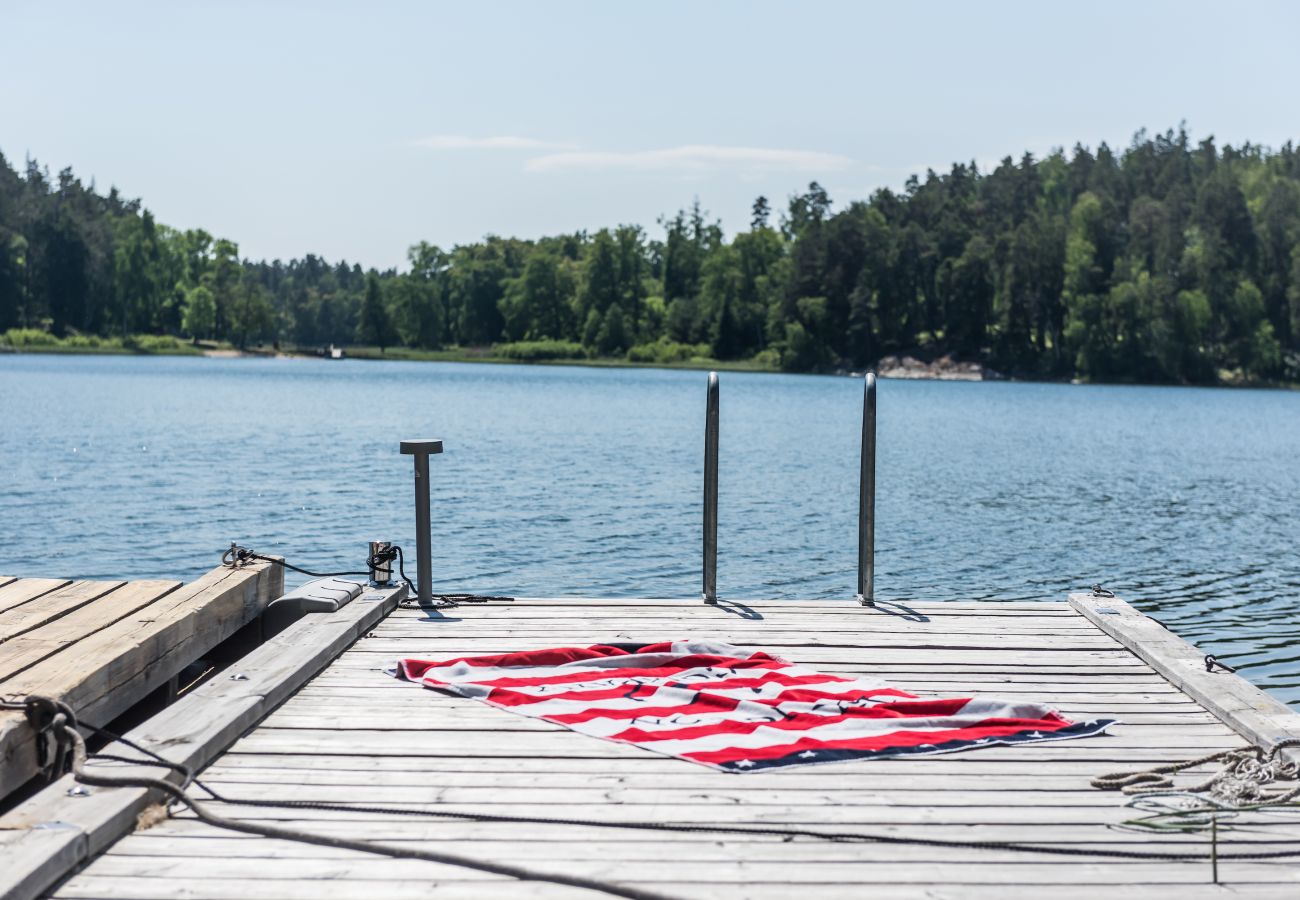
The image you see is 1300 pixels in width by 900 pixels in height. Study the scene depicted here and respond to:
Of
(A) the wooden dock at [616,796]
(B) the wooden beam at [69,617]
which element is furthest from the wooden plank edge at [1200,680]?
(B) the wooden beam at [69,617]

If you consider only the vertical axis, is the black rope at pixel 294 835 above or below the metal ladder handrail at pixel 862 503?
below

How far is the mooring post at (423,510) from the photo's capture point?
6918 millimetres

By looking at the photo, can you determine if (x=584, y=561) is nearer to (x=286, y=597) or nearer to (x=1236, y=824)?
(x=286, y=597)

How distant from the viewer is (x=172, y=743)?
4191 mm

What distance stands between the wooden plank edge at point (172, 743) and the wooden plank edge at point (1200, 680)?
141 inches

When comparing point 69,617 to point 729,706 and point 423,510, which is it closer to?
point 423,510

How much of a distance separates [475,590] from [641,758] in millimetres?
10283

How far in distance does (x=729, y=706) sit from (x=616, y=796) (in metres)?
1.12

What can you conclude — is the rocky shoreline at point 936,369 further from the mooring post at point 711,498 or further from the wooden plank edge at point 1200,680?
the wooden plank edge at point 1200,680

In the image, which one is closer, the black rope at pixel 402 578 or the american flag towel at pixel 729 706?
the american flag towel at pixel 729 706

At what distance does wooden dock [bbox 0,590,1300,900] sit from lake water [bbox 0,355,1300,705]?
248 inches

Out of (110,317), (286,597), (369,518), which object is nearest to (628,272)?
(110,317)

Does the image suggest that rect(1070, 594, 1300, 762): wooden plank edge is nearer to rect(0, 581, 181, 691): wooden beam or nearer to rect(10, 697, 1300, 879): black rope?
rect(10, 697, 1300, 879): black rope

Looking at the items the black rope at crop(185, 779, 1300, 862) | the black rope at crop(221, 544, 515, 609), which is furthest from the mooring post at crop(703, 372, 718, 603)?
the black rope at crop(185, 779, 1300, 862)
